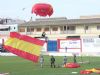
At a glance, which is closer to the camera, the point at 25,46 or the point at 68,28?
the point at 25,46

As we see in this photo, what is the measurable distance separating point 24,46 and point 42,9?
4355 millimetres

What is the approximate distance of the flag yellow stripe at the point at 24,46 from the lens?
33.4 m

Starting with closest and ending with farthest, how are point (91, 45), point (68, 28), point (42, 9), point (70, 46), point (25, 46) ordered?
point (25, 46)
point (42, 9)
point (91, 45)
point (70, 46)
point (68, 28)

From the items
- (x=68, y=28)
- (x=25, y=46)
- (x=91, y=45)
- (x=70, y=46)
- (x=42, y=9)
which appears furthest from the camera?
(x=68, y=28)

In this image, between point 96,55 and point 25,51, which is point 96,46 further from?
point 25,51

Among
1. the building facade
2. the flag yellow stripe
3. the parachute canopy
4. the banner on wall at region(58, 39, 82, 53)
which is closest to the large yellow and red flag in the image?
the flag yellow stripe

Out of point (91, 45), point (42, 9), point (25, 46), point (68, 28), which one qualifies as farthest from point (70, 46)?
point (25, 46)

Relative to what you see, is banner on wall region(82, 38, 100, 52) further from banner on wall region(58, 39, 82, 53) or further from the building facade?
the building facade

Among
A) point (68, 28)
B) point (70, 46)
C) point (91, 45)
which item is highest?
point (68, 28)

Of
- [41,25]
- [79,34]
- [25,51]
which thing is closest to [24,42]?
[25,51]

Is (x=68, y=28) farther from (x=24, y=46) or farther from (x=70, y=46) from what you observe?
(x=24, y=46)

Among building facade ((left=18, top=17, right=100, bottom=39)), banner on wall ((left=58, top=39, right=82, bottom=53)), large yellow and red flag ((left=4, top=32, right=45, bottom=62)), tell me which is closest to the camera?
large yellow and red flag ((left=4, top=32, right=45, bottom=62))

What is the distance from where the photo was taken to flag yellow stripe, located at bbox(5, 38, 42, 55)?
33438 mm

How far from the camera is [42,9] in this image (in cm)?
3569
